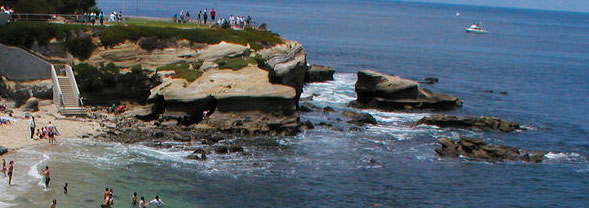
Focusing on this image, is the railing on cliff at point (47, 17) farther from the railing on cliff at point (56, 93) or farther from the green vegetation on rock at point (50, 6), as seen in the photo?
the railing on cliff at point (56, 93)

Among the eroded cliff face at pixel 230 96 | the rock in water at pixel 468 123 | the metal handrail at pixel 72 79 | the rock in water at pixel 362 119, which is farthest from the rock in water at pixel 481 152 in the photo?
the metal handrail at pixel 72 79

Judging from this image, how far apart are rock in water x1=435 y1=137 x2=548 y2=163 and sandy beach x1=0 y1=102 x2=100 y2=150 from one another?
82.1 feet

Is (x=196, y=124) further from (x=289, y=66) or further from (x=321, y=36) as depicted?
(x=321, y=36)

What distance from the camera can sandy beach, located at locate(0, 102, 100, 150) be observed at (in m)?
46.5

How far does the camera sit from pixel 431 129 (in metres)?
60.4

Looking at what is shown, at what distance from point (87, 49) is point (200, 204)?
30833 millimetres

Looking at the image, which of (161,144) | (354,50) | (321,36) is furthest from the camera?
(321,36)

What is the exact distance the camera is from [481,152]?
52312mm

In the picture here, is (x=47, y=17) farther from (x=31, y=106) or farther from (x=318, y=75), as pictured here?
(x=318, y=75)

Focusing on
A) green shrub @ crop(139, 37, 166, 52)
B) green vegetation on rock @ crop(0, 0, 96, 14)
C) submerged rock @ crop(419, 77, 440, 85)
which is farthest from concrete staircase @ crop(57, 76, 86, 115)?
submerged rock @ crop(419, 77, 440, 85)

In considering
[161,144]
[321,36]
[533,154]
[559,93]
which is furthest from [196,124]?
[321,36]

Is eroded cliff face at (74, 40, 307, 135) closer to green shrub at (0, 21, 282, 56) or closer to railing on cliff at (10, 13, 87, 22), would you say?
green shrub at (0, 21, 282, 56)

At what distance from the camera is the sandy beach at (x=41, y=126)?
46.5m

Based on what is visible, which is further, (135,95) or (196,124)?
(135,95)
